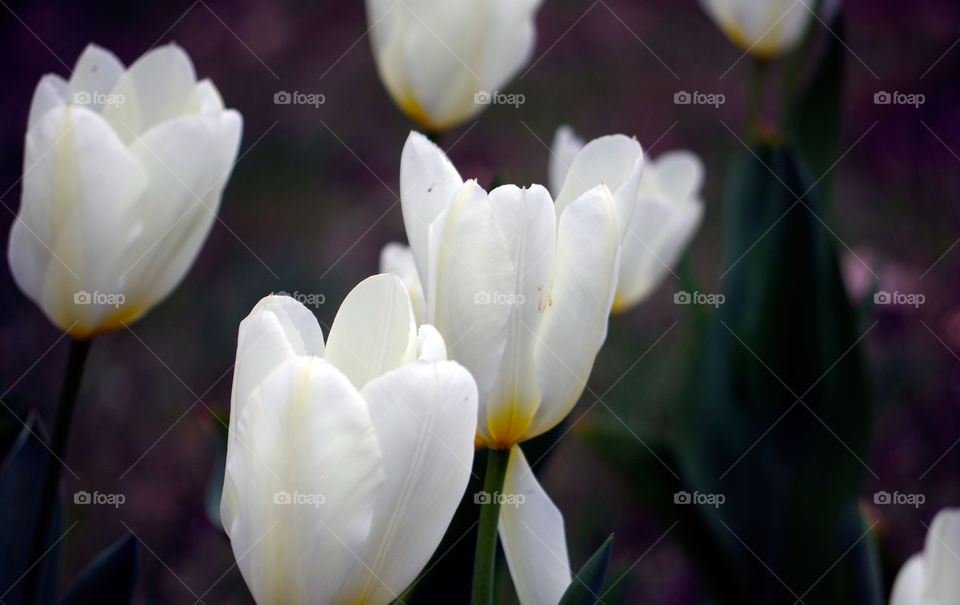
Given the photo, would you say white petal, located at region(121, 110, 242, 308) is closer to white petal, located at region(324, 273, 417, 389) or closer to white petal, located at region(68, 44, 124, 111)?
white petal, located at region(68, 44, 124, 111)

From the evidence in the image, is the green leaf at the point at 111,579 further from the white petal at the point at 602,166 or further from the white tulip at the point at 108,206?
the white petal at the point at 602,166

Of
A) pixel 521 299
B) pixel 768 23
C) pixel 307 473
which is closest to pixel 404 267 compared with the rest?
pixel 521 299

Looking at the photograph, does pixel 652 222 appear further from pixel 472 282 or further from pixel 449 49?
pixel 472 282

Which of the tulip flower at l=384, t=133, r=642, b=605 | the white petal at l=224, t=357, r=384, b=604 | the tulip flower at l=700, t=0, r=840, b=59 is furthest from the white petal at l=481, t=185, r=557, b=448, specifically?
the tulip flower at l=700, t=0, r=840, b=59

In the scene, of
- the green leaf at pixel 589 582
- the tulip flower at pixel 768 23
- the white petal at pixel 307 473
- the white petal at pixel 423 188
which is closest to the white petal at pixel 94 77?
the white petal at pixel 423 188

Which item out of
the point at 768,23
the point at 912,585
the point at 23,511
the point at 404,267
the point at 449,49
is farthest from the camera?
the point at 768,23

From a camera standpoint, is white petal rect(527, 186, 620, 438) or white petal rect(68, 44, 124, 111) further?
white petal rect(68, 44, 124, 111)

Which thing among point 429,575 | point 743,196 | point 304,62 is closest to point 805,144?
point 743,196
